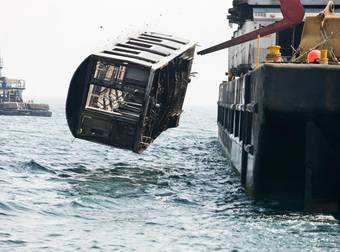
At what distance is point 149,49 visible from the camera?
1092 inches

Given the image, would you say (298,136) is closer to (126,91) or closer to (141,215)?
(141,215)

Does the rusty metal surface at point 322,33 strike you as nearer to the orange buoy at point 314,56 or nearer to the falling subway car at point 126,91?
the orange buoy at point 314,56

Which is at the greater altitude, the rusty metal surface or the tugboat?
the rusty metal surface

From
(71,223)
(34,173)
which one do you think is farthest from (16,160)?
(71,223)

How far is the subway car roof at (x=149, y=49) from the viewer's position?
25.3 metres

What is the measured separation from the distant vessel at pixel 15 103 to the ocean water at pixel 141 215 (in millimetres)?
74498

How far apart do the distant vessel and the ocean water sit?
2933 inches

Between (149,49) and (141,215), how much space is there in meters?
12.4

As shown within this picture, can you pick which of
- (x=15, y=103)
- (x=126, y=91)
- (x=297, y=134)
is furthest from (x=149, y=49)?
(x=15, y=103)

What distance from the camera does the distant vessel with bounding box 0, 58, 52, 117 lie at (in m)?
100

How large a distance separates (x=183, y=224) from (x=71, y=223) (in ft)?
11.0

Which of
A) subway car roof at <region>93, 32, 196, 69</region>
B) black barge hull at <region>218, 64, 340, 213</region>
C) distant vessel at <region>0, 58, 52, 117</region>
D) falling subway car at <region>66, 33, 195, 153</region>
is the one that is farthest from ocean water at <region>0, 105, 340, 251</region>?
distant vessel at <region>0, 58, 52, 117</region>

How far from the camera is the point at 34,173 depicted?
26031 mm

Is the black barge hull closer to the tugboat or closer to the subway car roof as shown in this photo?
the tugboat
